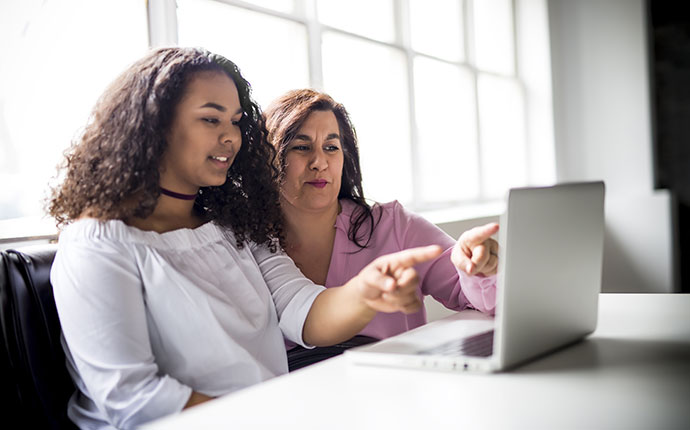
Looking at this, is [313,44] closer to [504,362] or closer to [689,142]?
[504,362]

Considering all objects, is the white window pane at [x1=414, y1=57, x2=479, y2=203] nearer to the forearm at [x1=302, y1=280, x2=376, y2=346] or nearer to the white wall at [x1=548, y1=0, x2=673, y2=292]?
the white wall at [x1=548, y1=0, x2=673, y2=292]

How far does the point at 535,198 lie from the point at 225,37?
2259mm

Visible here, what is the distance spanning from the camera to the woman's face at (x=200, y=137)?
1391 mm

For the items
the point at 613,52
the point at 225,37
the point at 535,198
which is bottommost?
the point at 535,198

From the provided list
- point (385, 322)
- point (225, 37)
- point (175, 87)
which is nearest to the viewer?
point (175, 87)

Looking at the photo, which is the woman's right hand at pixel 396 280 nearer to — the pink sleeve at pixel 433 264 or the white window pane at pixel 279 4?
the pink sleeve at pixel 433 264

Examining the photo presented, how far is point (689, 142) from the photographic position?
5906mm

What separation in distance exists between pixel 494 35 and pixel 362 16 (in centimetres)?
211

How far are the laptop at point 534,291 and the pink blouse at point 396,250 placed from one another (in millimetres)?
588

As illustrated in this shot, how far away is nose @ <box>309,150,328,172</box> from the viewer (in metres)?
1.83

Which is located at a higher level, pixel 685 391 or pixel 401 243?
pixel 401 243

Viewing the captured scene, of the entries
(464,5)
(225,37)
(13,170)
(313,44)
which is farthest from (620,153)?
(13,170)

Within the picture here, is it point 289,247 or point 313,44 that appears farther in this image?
point 313,44

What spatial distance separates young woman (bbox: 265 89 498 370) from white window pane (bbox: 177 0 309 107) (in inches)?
35.7
